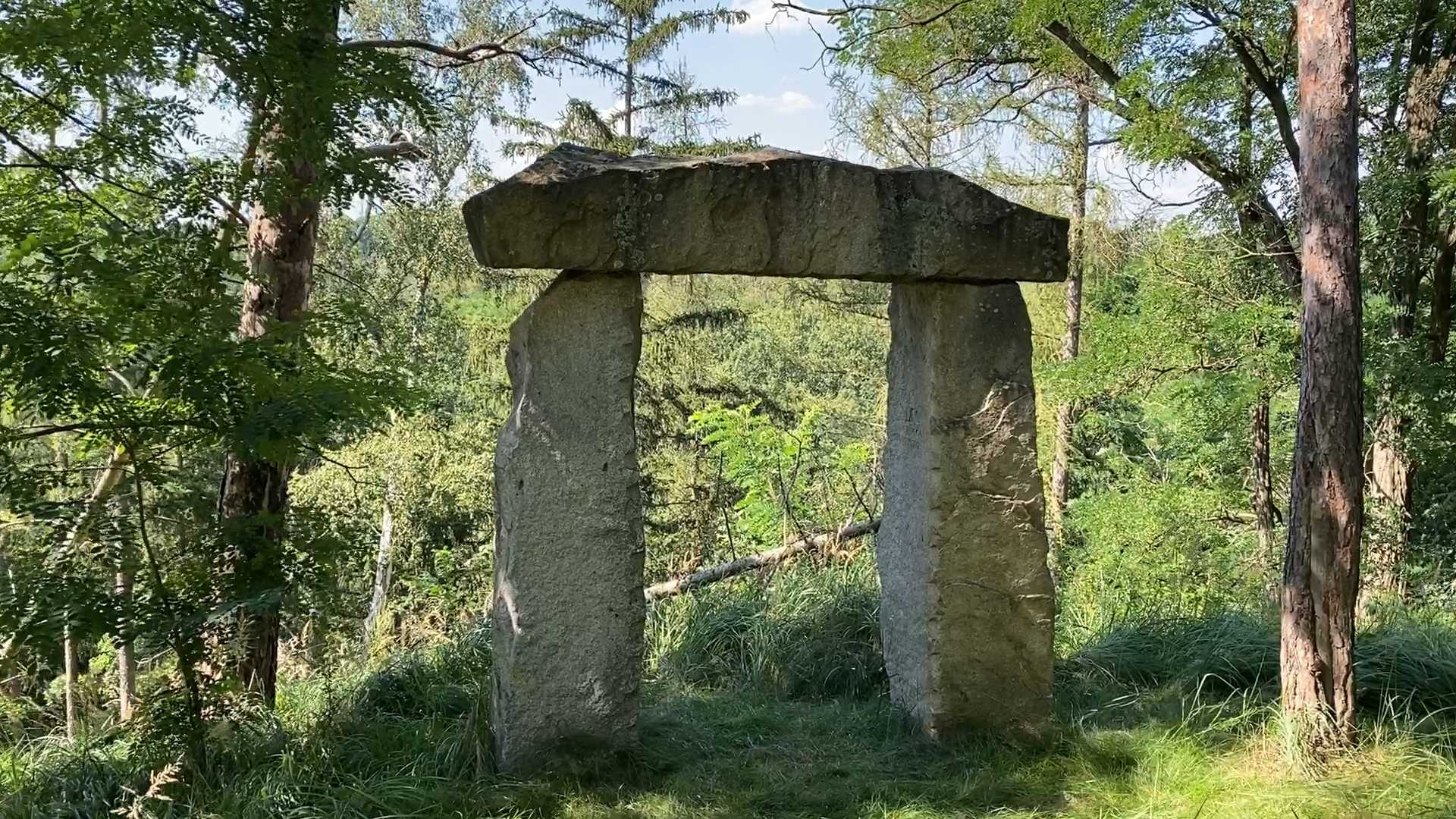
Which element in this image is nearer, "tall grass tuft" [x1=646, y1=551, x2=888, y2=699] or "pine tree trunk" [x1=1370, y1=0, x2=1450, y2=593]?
"tall grass tuft" [x1=646, y1=551, x2=888, y2=699]

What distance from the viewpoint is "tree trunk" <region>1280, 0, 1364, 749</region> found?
3.86 metres

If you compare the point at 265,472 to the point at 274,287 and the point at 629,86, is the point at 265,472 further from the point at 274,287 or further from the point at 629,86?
the point at 629,86

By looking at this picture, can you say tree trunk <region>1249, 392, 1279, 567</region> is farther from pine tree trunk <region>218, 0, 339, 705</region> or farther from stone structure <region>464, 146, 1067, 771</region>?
pine tree trunk <region>218, 0, 339, 705</region>

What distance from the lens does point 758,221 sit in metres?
4.11

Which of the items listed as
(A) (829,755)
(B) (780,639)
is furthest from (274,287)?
(A) (829,755)

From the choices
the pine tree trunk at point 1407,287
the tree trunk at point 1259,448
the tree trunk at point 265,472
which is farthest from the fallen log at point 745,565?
the pine tree trunk at point 1407,287

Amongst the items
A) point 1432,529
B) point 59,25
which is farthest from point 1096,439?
point 59,25

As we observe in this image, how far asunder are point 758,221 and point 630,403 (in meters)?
0.89

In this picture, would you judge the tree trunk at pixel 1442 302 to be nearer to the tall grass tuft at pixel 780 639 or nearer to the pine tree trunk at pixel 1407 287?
the pine tree trunk at pixel 1407 287

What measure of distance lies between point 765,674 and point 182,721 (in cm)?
284

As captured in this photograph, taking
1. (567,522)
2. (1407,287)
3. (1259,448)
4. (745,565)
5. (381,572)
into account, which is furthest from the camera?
(381,572)

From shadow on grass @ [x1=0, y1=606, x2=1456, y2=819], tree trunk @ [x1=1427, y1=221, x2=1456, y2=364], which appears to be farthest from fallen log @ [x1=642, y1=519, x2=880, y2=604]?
tree trunk @ [x1=1427, y1=221, x2=1456, y2=364]

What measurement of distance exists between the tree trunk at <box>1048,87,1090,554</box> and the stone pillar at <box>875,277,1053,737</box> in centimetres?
743

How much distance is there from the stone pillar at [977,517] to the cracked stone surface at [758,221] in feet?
0.70
